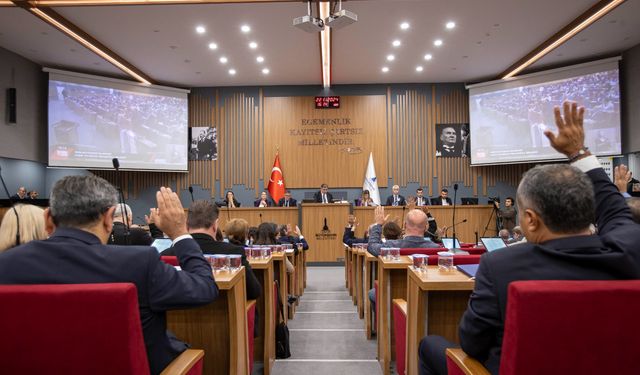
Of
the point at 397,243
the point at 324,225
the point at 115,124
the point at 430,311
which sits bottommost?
the point at 324,225

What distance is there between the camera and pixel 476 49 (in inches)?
341

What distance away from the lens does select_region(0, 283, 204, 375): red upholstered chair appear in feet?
3.64

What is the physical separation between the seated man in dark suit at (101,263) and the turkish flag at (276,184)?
893 cm

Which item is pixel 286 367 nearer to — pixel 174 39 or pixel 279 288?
pixel 279 288

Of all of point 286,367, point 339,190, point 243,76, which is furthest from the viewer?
point 339,190

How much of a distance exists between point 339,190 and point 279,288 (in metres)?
7.35

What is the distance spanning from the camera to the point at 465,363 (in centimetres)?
134

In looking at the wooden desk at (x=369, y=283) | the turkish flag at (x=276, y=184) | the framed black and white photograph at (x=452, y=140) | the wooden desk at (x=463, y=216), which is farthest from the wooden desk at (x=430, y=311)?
the framed black and white photograph at (x=452, y=140)

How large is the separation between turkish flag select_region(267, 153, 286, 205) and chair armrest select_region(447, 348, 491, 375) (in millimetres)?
9163

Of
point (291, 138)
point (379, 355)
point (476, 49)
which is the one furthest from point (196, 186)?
point (379, 355)

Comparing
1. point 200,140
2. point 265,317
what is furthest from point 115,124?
point 265,317

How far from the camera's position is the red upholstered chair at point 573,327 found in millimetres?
1033

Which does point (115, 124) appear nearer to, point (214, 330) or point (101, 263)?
point (214, 330)

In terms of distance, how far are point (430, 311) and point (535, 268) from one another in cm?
97
